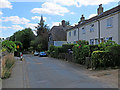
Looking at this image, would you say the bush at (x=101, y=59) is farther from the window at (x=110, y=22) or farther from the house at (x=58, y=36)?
the house at (x=58, y=36)

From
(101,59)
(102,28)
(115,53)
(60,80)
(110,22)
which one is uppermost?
(110,22)

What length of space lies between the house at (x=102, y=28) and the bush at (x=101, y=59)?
670cm

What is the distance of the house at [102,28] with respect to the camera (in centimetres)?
1809

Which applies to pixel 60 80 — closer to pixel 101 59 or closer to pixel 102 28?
pixel 101 59

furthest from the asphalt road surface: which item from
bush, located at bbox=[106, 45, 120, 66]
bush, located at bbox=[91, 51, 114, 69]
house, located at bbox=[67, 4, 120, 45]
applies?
house, located at bbox=[67, 4, 120, 45]

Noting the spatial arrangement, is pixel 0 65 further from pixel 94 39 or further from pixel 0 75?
pixel 94 39

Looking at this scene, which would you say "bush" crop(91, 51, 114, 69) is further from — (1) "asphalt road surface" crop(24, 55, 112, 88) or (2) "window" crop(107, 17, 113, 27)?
(2) "window" crop(107, 17, 113, 27)

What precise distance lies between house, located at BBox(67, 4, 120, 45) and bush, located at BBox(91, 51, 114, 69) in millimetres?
6700

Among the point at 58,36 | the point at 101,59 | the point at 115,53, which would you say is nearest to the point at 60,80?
the point at 101,59

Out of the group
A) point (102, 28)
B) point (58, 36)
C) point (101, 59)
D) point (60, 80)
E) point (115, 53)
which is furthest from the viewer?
point (58, 36)

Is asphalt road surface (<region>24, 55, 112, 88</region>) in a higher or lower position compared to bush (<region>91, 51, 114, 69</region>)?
lower

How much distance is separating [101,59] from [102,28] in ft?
34.6

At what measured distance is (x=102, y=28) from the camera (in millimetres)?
21219

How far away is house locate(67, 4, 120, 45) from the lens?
59.4 ft
